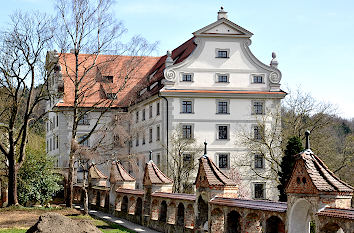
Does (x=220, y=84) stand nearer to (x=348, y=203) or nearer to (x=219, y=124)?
(x=219, y=124)

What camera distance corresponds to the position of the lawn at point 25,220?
78.8ft

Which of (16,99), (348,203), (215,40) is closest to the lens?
(348,203)

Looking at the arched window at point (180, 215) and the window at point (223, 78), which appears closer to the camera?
the arched window at point (180, 215)

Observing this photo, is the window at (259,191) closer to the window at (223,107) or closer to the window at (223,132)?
the window at (223,132)

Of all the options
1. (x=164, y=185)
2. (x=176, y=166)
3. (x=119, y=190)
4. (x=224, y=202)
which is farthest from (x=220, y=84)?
(x=224, y=202)

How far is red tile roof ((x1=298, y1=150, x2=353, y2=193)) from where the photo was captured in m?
13.7

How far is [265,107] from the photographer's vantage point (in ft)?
152

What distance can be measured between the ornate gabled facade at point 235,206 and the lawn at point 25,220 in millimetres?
1873

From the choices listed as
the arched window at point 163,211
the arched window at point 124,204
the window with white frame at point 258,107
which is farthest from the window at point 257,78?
the arched window at point 163,211

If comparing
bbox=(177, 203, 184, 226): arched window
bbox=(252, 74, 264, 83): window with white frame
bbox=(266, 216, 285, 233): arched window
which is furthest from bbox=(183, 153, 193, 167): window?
bbox=(266, 216, 285, 233): arched window

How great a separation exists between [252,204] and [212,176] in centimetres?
314

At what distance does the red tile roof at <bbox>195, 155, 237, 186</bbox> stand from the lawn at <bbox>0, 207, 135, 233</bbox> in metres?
5.62

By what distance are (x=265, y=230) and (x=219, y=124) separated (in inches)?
1174

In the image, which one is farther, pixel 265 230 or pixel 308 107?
pixel 308 107
